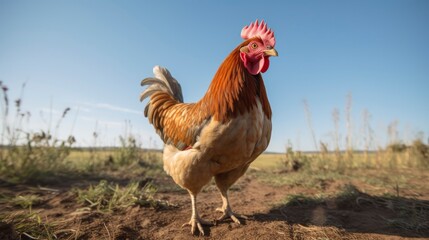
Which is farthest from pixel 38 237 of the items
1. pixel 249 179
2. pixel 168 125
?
pixel 249 179

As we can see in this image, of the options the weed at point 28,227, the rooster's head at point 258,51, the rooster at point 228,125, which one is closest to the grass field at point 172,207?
the weed at point 28,227

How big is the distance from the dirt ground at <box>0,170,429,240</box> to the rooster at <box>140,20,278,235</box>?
0.29 m

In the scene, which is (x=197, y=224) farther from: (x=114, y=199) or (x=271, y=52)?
(x=271, y=52)

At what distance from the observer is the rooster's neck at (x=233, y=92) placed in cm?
250

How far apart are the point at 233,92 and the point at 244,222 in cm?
146

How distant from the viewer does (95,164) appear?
798cm

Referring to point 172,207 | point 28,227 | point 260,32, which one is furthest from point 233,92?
point 28,227

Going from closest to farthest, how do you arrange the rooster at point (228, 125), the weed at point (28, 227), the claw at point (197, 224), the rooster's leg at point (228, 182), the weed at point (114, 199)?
1. the weed at point (28, 227)
2. the rooster at point (228, 125)
3. the claw at point (197, 224)
4. the rooster's leg at point (228, 182)
5. the weed at point (114, 199)

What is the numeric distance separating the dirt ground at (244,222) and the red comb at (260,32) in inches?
77.1

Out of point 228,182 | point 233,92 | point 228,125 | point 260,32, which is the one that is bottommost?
point 228,182

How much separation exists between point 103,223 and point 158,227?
24.1 inches

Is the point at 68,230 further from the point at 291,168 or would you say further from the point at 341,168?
the point at 341,168

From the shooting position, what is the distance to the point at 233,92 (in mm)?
2588

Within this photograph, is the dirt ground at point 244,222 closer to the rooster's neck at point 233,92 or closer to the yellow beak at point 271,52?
the rooster's neck at point 233,92
